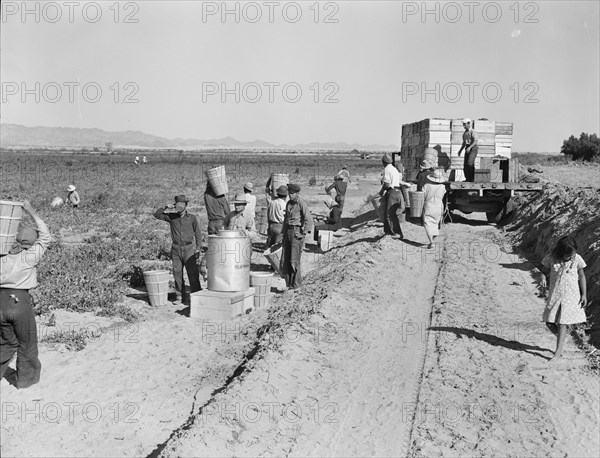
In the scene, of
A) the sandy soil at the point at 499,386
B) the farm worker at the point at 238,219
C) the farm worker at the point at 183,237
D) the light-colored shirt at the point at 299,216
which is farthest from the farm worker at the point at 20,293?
the light-colored shirt at the point at 299,216

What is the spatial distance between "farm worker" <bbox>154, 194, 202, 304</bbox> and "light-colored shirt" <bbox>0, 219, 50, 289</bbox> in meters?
3.33

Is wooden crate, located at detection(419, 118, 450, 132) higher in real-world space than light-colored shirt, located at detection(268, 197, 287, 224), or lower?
higher

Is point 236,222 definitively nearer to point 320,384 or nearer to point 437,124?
point 320,384

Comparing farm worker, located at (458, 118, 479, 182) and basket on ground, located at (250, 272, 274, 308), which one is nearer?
basket on ground, located at (250, 272, 274, 308)

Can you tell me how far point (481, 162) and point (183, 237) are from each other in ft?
Answer: 33.8

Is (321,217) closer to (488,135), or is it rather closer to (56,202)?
(488,135)

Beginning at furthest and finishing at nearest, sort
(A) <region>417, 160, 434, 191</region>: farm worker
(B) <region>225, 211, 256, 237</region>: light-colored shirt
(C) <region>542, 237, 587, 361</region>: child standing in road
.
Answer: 1. (A) <region>417, 160, 434, 191</region>: farm worker
2. (B) <region>225, 211, 256, 237</region>: light-colored shirt
3. (C) <region>542, 237, 587, 361</region>: child standing in road

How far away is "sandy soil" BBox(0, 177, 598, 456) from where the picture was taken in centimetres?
578

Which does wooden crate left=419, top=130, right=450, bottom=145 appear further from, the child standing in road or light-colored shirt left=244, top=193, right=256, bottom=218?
the child standing in road

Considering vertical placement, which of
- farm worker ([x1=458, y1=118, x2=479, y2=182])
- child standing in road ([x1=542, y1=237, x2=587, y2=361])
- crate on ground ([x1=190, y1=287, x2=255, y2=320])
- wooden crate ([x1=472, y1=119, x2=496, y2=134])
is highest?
wooden crate ([x1=472, y1=119, x2=496, y2=134])

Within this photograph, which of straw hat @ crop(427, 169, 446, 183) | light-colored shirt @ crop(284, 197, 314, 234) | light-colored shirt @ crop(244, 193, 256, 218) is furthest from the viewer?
straw hat @ crop(427, 169, 446, 183)

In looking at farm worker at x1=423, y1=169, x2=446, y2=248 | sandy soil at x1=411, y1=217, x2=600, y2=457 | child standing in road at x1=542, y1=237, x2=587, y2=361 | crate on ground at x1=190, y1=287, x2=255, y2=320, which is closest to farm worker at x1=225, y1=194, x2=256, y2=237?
crate on ground at x1=190, y1=287, x2=255, y2=320

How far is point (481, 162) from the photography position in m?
17.7

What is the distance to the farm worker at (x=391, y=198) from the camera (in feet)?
45.4
